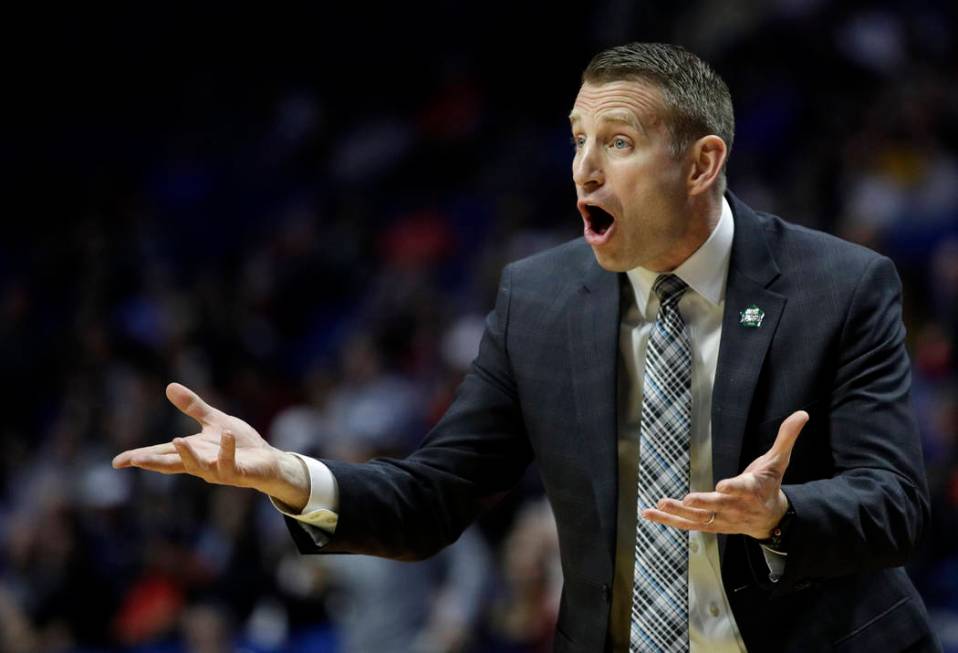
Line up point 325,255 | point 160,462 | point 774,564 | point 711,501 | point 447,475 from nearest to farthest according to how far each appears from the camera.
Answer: point 711,501 < point 774,564 < point 160,462 < point 447,475 < point 325,255

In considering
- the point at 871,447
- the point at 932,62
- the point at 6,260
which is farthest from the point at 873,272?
the point at 6,260

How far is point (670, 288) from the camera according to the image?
2.70 metres

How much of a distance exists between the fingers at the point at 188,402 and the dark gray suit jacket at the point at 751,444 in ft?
0.89

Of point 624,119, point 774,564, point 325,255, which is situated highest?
point 325,255

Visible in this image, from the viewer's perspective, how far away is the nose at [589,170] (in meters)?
2.62

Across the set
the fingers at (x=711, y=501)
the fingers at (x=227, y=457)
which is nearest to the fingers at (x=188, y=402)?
the fingers at (x=227, y=457)

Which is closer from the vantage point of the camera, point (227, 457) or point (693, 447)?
point (227, 457)

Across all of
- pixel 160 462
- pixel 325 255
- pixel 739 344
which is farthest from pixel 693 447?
pixel 325 255

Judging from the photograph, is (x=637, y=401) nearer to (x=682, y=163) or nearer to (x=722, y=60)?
(x=682, y=163)

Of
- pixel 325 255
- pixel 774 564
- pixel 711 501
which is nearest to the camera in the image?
pixel 711 501

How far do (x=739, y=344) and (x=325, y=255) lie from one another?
6703mm

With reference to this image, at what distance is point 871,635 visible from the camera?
2.52 metres

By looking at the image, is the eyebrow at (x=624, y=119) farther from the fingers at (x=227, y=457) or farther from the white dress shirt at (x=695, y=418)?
the fingers at (x=227, y=457)

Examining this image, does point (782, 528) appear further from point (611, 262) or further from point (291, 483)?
point (291, 483)
